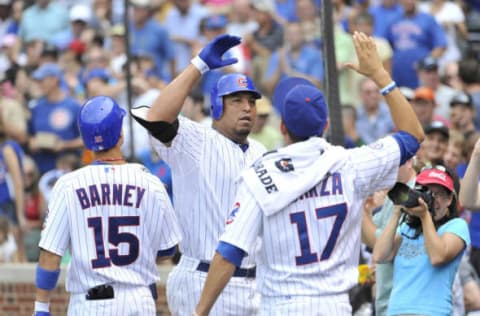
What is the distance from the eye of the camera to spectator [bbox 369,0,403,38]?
1540 cm

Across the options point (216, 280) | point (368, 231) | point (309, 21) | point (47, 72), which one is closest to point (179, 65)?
point (309, 21)

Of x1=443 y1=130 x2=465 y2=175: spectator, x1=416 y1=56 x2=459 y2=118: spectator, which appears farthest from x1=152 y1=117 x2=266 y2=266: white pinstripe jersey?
x1=416 y1=56 x2=459 y2=118: spectator

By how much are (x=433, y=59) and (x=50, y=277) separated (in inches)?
318

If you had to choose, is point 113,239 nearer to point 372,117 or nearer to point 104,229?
point 104,229

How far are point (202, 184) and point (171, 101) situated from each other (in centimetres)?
63

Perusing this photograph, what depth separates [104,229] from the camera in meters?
7.04

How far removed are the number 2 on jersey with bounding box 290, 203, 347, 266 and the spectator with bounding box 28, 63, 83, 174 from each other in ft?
26.8

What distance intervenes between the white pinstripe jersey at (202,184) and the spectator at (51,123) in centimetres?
681

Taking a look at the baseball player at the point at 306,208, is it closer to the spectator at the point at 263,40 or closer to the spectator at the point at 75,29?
the spectator at the point at 263,40

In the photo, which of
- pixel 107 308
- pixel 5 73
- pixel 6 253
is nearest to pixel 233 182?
pixel 107 308

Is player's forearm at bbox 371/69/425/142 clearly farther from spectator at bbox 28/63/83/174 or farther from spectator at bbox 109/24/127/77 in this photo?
spectator at bbox 109/24/127/77

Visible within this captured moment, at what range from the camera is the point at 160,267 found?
10.8 metres

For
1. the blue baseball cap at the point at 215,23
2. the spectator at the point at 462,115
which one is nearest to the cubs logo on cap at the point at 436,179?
the spectator at the point at 462,115

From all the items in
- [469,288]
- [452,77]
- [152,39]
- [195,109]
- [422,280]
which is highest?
[152,39]
